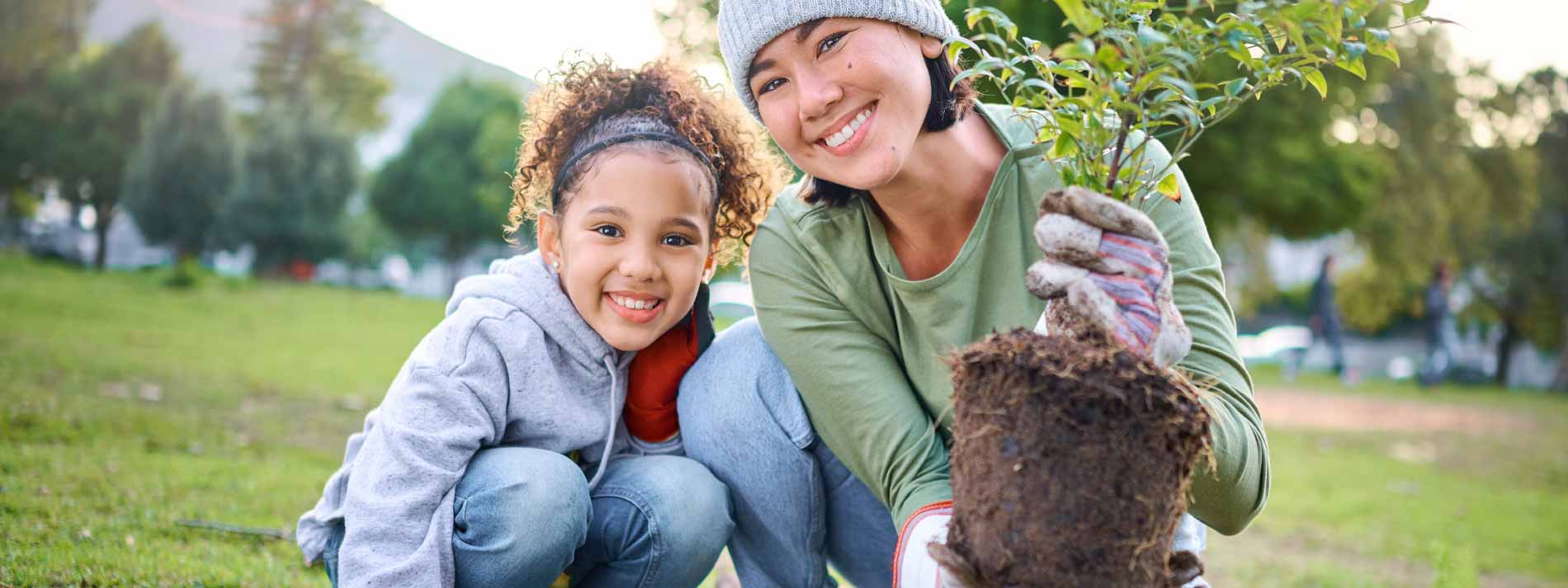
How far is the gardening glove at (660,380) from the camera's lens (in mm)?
2617

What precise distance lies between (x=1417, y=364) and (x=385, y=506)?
24477 mm

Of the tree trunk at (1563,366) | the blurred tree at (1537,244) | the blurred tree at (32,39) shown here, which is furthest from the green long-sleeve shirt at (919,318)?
the tree trunk at (1563,366)

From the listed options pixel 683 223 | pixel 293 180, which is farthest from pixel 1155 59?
pixel 293 180

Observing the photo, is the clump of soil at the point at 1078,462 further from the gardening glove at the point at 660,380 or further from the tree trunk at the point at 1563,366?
the tree trunk at the point at 1563,366

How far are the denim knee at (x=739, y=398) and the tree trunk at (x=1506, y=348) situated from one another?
2314 centimetres

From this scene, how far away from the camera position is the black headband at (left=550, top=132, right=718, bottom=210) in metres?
2.49

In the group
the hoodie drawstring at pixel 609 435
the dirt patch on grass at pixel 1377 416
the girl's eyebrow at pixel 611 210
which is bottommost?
the dirt patch on grass at pixel 1377 416

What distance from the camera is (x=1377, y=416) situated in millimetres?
12031

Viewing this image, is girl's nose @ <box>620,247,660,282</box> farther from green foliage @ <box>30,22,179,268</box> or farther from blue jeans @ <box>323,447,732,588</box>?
green foliage @ <box>30,22,179,268</box>

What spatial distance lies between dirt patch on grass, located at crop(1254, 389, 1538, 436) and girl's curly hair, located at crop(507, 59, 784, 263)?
29.7 feet

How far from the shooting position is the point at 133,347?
8.85 metres

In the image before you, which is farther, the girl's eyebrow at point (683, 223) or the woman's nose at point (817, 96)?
the girl's eyebrow at point (683, 223)

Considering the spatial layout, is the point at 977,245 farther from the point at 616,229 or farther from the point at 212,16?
the point at 212,16

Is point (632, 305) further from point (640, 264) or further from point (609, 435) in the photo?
point (609, 435)
